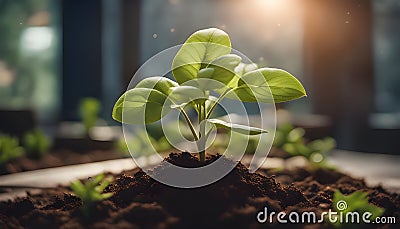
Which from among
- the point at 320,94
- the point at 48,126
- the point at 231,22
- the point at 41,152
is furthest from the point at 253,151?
the point at 48,126

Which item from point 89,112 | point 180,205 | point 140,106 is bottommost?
point 89,112

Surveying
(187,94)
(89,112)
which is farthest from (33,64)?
(187,94)

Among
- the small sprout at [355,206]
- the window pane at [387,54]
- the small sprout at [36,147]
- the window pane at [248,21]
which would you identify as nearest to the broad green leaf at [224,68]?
the small sprout at [355,206]

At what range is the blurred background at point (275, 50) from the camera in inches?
121

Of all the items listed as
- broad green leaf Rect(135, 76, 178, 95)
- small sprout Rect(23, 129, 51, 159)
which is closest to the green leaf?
broad green leaf Rect(135, 76, 178, 95)

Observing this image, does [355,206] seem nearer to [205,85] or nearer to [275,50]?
[205,85]

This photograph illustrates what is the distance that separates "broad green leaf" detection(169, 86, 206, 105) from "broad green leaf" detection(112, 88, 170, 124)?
0.05 metres

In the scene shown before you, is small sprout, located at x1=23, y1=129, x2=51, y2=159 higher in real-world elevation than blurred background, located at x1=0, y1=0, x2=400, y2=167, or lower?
lower

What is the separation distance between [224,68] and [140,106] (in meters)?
0.17

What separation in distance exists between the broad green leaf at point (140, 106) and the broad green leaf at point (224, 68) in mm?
95

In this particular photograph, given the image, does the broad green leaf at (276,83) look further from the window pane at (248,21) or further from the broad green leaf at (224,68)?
the window pane at (248,21)

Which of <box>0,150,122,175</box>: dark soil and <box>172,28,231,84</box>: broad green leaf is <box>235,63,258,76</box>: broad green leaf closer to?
<box>172,28,231,84</box>: broad green leaf

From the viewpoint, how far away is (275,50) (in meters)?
3.27

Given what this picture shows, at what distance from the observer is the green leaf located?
0.97 m
